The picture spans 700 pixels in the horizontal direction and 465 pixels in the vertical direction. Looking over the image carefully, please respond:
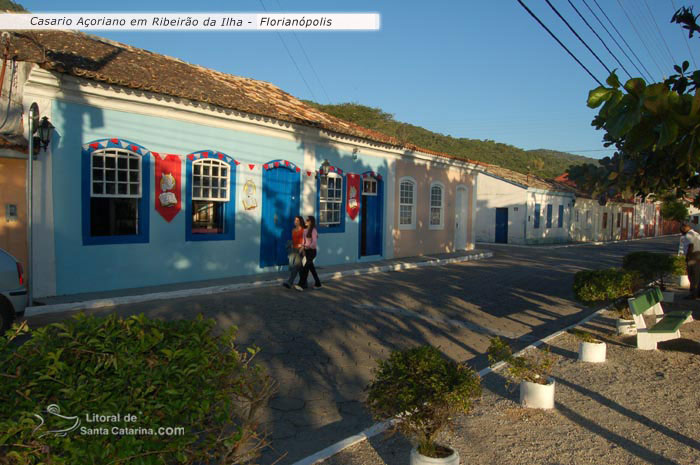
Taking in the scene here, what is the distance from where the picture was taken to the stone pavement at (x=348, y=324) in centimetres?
513

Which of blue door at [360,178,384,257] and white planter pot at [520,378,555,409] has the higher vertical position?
blue door at [360,178,384,257]

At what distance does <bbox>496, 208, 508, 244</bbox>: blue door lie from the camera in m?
33.6

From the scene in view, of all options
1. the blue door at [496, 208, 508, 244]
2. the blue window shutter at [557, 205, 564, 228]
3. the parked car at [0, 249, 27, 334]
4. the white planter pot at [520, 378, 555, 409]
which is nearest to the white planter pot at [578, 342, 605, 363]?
the white planter pot at [520, 378, 555, 409]

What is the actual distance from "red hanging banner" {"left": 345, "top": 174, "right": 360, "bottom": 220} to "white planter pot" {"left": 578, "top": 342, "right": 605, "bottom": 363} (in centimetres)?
1052

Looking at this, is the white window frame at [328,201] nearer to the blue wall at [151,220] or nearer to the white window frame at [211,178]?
the blue wall at [151,220]

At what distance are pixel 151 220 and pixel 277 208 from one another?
3734 mm

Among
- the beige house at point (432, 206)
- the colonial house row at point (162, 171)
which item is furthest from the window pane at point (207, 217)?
the beige house at point (432, 206)

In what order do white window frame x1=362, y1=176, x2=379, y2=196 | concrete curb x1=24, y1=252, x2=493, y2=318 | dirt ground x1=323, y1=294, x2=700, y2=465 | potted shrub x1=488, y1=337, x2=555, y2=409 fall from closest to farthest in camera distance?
dirt ground x1=323, y1=294, x2=700, y2=465 < potted shrub x1=488, y1=337, x2=555, y2=409 < concrete curb x1=24, y1=252, x2=493, y2=318 < white window frame x1=362, y1=176, x2=379, y2=196

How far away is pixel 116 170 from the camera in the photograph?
10.5 metres

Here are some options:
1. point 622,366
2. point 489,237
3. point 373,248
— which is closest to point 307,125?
point 373,248

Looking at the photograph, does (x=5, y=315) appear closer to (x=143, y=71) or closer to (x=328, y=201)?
(x=143, y=71)

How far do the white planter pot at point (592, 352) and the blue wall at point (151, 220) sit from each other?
27.4ft

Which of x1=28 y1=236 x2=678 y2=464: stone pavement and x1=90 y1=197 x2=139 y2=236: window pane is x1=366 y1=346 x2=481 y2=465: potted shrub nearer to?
x1=28 y1=236 x2=678 y2=464: stone pavement

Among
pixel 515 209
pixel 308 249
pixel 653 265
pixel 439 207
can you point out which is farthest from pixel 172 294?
pixel 515 209
